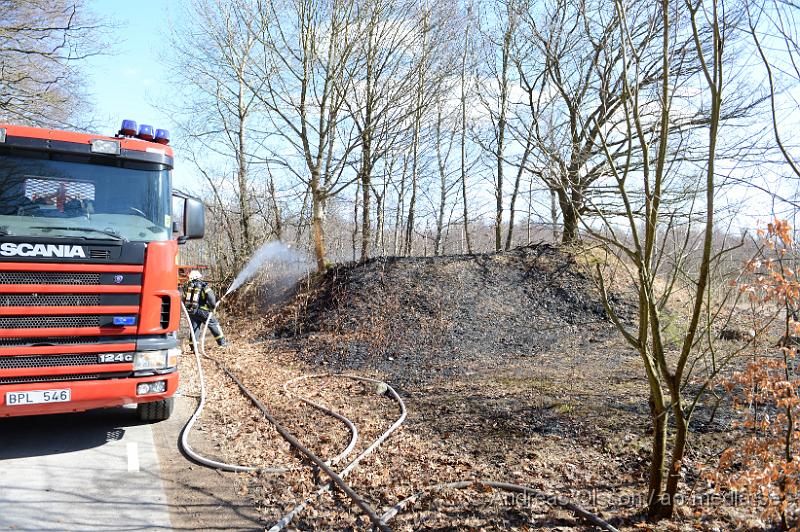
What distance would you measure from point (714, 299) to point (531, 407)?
312 cm

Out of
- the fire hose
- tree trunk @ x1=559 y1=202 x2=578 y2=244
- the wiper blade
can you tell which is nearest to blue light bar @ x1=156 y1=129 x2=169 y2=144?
the wiper blade

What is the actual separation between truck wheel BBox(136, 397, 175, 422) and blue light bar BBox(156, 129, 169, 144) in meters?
3.15

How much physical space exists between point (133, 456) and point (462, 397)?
4277 millimetres

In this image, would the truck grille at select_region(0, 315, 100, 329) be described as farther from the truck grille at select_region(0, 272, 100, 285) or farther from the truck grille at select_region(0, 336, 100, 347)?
the truck grille at select_region(0, 272, 100, 285)

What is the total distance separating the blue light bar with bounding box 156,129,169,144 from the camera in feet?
22.6

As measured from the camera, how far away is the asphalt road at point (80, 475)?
4473 millimetres

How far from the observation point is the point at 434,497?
16.1 ft

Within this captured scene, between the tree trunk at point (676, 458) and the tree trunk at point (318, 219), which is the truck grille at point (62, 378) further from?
the tree trunk at point (318, 219)

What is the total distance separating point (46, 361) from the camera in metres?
5.48

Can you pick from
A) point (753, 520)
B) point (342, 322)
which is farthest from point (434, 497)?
point (342, 322)

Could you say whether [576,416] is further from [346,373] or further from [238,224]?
[238,224]

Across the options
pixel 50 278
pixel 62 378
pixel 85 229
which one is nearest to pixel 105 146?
pixel 85 229

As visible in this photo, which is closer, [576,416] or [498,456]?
[498,456]

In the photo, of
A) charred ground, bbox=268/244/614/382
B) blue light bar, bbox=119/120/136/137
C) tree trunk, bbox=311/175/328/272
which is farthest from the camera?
tree trunk, bbox=311/175/328/272
